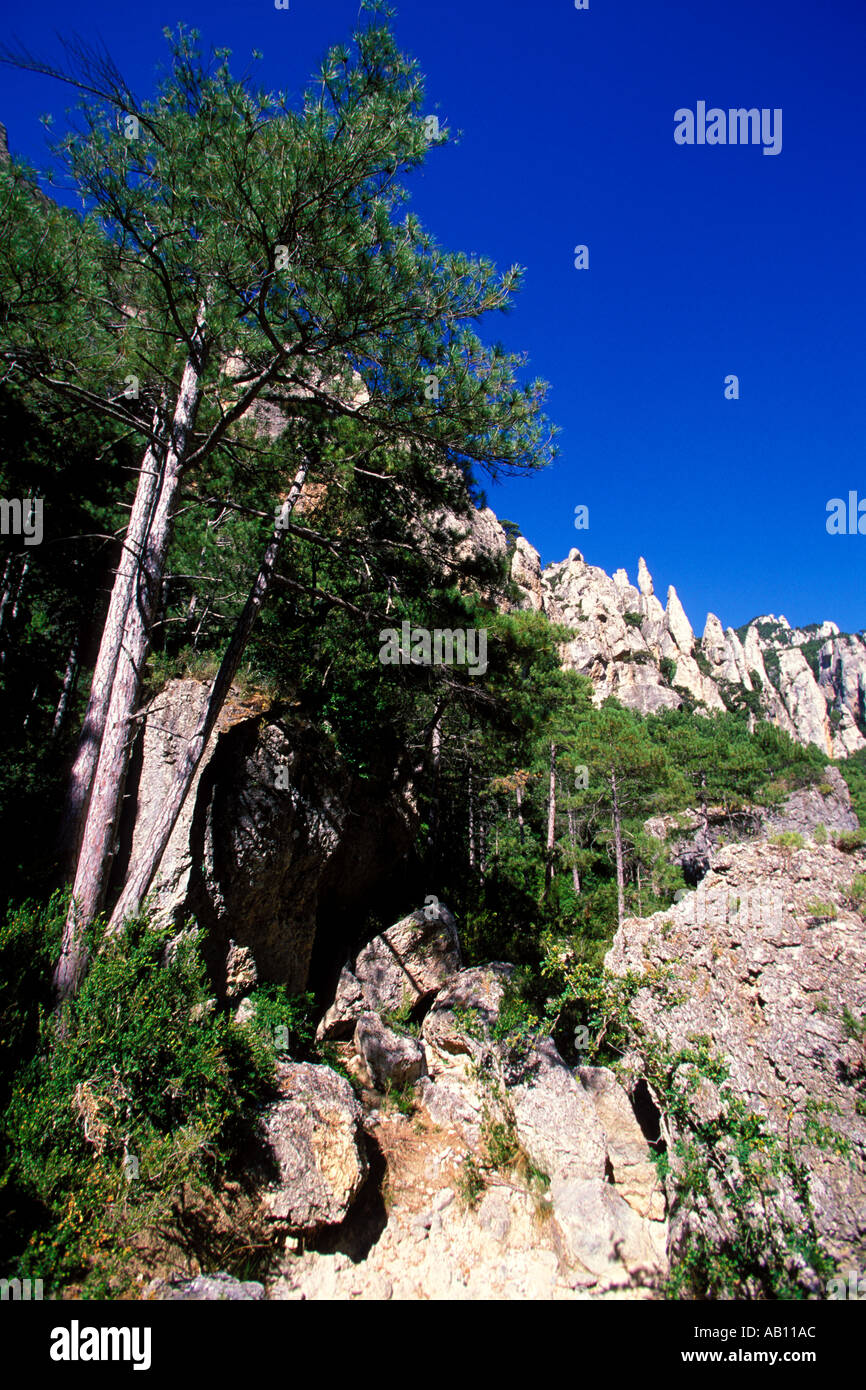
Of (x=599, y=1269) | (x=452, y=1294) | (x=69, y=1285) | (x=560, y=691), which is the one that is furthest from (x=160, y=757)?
(x=560, y=691)

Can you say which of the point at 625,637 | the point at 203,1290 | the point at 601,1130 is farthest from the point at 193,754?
the point at 625,637

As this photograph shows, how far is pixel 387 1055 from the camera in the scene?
741 centimetres

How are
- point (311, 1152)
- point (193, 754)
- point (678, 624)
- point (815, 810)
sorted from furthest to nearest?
point (678, 624) < point (815, 810) < point (193, 754) < point (311, 1152)

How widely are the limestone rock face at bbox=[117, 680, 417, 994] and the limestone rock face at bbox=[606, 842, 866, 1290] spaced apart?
449cm

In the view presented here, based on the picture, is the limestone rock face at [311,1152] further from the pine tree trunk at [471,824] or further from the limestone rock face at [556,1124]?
the pine tree trunk at [471,824]

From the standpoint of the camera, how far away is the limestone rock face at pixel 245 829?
267 inches

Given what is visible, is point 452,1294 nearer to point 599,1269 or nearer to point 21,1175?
point 599,1269

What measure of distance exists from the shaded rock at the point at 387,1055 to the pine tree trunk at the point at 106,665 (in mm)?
4430

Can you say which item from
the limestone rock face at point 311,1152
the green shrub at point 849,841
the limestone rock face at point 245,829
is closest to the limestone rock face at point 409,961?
the limestone rock face at point 245,829

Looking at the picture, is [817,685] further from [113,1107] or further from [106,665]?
[113,1107]

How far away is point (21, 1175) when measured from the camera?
132 inches

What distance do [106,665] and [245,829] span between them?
265 cm

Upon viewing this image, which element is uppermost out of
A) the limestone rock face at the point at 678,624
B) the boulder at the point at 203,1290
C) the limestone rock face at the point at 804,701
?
the limestone rock face at the point at 678,624

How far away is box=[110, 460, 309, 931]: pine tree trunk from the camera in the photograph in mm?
5364
